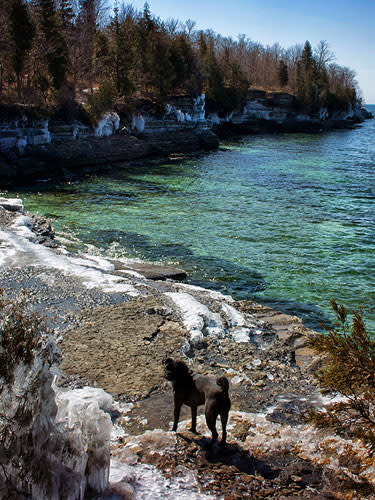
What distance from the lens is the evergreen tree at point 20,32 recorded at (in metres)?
36.1

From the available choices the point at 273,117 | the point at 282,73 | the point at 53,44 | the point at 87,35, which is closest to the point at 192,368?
the point at 53,44

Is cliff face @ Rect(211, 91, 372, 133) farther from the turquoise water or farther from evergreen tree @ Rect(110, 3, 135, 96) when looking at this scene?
the turquoise water

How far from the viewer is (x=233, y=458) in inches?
198

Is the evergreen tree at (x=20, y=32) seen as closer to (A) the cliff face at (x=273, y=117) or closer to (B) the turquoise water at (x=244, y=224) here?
(B) the turquoise water at (x=244, y=224)

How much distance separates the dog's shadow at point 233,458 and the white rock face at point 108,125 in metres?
36.4

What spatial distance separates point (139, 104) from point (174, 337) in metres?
43.6

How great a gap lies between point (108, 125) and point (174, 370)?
125 feet

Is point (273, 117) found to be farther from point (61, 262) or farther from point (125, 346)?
point (125, 346)

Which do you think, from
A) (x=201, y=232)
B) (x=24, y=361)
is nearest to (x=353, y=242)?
(x=201, y=232)

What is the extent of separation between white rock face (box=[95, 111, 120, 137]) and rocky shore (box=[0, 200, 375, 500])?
27342mm

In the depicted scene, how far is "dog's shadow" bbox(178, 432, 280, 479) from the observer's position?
15.9 ft

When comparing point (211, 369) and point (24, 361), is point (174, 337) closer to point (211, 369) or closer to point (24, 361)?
point (211, 369)

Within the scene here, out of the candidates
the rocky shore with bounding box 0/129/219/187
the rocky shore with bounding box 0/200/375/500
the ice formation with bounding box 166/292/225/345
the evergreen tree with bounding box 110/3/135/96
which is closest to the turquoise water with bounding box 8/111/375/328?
the rocky shore with bounding box 0/129/219/187

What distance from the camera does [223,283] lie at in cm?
1436
